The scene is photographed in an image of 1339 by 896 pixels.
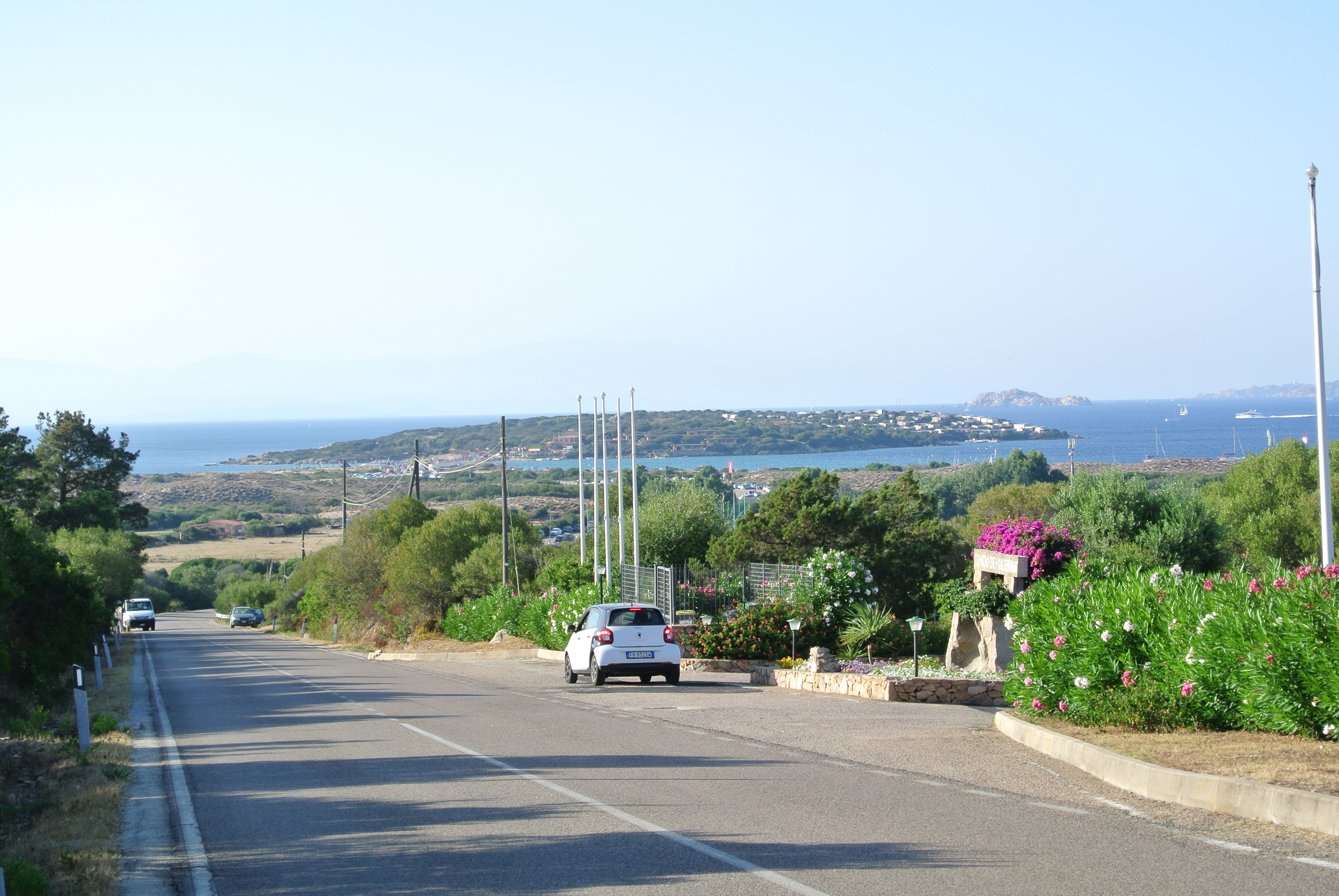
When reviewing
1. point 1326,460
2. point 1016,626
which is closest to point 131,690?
point 1016,626

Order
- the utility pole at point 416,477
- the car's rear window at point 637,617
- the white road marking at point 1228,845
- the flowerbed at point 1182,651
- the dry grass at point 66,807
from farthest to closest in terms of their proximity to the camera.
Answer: the utility pole at point 416,477 → the car's rear window at point 637,617 → the flowerbed at point 1182,651 → the dry grass at point 66,807 → the white road marking at point 1228,845

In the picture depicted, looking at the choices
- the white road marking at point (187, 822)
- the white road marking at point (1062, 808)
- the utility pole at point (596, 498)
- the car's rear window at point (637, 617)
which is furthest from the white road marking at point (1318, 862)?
the utility pole at point (596, 498)

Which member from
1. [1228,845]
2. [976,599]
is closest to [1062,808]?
[1228,845]

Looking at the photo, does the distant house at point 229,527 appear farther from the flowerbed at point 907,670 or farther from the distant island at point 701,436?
the flowerbed at point 907,670

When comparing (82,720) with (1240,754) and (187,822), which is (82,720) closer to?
(187,822)

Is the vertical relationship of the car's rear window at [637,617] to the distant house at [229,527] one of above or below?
above

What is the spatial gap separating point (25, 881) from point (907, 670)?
15.3 meters

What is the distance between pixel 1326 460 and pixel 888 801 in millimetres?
9457

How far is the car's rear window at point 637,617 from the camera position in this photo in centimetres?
2119

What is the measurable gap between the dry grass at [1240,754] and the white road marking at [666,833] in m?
3.72

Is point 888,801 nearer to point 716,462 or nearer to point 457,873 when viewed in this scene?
point 457,873

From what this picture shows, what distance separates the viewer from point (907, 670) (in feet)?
65.2

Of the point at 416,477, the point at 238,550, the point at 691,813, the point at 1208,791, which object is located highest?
the point at 416,477

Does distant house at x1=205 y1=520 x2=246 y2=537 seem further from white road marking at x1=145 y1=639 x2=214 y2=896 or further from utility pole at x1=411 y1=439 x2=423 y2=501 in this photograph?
white road marking at x1=145 y1=639 x2=214 y2=896
